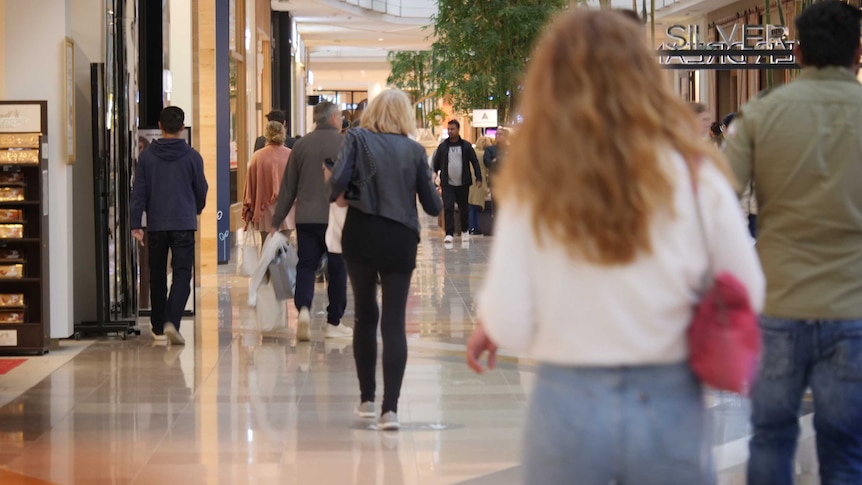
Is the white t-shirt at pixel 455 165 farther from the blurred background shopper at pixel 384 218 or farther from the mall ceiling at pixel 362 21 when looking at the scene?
the blurred background shopper at pixel 384 218

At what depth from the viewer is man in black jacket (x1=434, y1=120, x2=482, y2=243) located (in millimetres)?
18750

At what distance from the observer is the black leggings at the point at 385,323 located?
5.66 m

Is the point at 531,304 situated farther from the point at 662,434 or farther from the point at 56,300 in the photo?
the point at 56,300

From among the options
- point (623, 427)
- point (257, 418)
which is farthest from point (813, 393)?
point (257, 418)

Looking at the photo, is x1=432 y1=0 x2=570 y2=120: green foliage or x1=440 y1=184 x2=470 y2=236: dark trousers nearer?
x1=440 y1=184 x2=470 y2=236: dark trousers

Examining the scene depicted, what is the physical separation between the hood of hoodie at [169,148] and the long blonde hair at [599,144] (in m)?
6.65

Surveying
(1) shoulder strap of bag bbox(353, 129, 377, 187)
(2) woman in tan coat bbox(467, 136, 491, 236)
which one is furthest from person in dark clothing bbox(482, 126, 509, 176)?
(1) shoulder strap of bag bbox(353, 129, 377, 187)

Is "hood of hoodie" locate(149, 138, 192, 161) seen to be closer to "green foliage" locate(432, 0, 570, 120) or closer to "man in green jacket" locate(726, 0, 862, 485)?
"man in green jacket" locate(726, 0, 862, 485)

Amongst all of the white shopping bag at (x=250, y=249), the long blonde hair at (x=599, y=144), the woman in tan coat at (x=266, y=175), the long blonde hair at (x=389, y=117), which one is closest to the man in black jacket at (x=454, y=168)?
the white shopping bag at (x=250, y=249)

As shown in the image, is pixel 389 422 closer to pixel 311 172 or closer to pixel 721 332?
pixel 311 172

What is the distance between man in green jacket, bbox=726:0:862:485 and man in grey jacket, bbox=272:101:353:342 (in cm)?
538

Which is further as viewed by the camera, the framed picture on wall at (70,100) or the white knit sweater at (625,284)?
the framed picture on wall at (70,100)

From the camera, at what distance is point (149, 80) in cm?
1059

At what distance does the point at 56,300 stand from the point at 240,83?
1188 centimetres
